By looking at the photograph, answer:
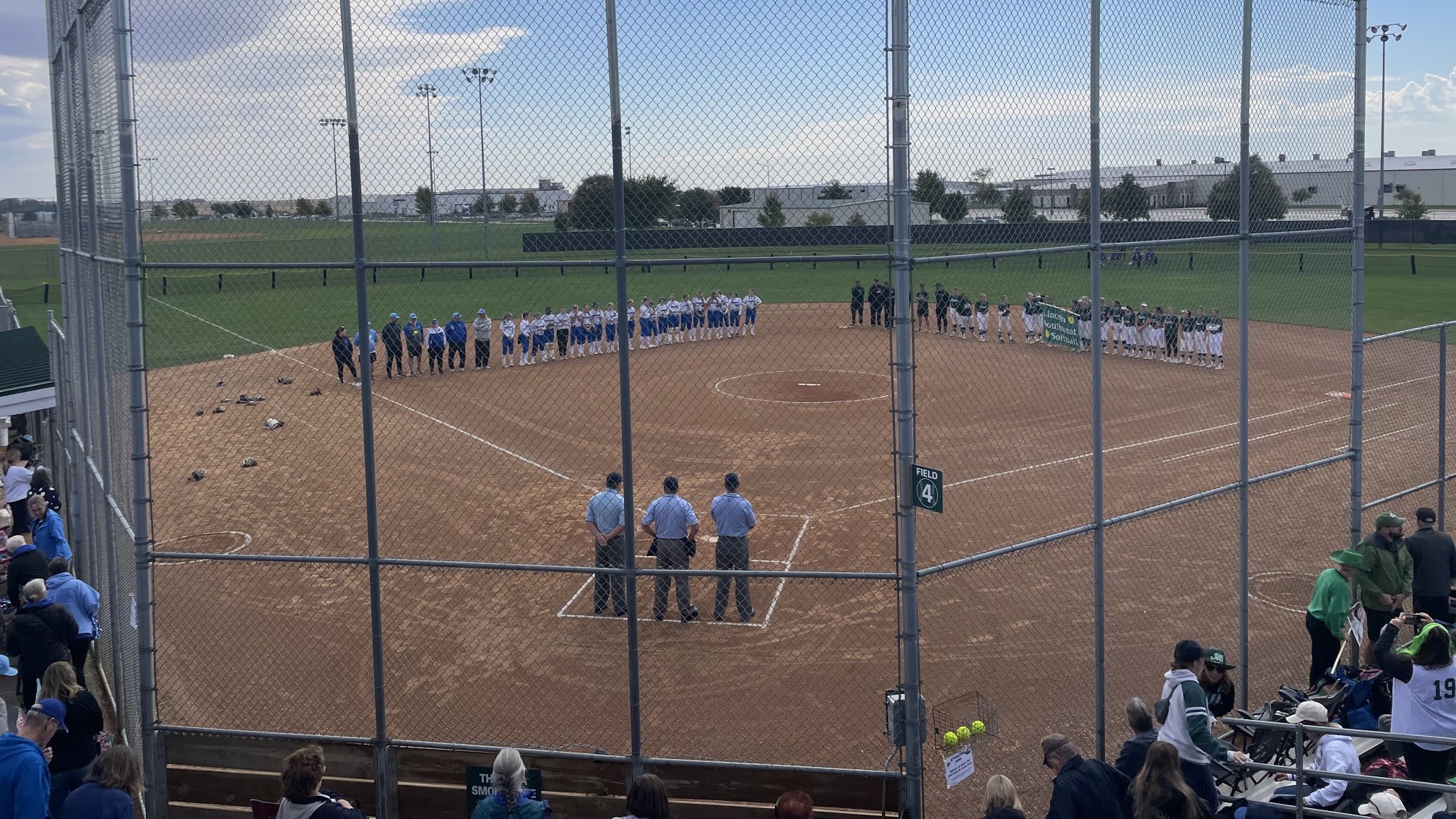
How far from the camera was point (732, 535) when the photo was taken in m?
12.2

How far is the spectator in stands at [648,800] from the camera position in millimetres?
5926

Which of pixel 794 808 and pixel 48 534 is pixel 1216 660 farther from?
pixel 48 534

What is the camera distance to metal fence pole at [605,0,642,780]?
298 inches

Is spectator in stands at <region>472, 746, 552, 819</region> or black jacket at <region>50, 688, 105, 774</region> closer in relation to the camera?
spectator in stands at <region>472, 746, 552, 819</region>

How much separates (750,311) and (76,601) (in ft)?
87.4

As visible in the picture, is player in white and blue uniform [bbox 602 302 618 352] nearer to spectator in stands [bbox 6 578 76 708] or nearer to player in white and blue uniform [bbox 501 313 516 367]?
player in white and blue uniform [bbox 501 313 516 367]

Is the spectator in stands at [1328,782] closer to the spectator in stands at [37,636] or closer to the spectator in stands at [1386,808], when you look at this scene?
the spectator in stands at [1386,808]

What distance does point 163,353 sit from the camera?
1328 inches

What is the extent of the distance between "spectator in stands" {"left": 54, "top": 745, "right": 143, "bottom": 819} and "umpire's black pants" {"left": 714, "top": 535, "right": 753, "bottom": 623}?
6686 mm

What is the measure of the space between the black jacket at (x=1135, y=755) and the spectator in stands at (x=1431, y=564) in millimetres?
5762

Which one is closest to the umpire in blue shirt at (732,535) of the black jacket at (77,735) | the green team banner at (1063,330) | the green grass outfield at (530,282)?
the green grass outfield at (530,282)

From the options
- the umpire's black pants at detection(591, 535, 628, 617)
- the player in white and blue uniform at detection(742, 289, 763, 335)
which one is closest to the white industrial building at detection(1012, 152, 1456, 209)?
the umpire's black pants at detection(591, 535, 628, 617)

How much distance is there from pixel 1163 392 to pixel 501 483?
15822mm

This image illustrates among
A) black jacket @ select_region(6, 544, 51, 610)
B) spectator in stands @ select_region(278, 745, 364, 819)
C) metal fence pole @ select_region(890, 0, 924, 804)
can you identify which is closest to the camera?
spectator in stands @ select_region(278, 745, 364, 819)
